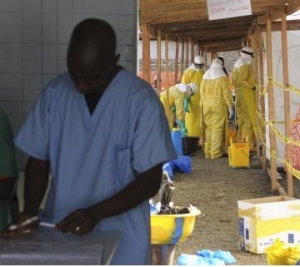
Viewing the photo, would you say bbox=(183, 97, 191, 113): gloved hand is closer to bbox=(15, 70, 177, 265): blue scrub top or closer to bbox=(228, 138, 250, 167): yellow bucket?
bbox=(228, 138, 250, 167): yellow bucket

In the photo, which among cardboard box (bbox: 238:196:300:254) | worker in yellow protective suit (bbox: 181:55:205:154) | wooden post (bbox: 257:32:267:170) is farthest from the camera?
Result: worker in yellow protective suit (bbox: 181:55:205:154)

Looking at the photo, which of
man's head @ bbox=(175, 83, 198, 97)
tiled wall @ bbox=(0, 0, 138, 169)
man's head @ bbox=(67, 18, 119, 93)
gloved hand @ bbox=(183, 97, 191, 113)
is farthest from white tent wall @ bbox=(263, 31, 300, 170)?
man's head @ bbox=(67, 18, 119, 93)

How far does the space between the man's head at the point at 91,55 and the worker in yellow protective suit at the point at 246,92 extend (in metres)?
9.92

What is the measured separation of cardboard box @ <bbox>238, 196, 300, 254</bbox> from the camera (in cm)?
584

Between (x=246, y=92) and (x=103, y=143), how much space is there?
9.95m

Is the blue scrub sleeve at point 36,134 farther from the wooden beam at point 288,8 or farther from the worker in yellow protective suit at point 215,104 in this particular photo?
the worker in yellow protective suit at point 215,104

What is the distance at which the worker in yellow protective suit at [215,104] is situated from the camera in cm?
1288

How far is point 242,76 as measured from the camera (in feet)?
40.4

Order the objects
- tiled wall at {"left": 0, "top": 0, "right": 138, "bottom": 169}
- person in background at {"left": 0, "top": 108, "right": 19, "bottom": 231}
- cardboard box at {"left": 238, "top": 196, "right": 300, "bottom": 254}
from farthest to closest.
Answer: cardboard box at {"left": 238, "top": 196, "right": 300, "bottom": 254} → tiled wall at {"left": 0, "top": 0, "right": 138, "bottom": 169} → person in background at {"left": 0, "top": 108, "right": 19, "bottom": 231}

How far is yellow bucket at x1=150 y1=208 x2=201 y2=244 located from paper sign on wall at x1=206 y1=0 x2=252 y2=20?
2204 millimetres

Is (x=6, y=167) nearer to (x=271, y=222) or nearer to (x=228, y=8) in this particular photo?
(x=271, y=222)

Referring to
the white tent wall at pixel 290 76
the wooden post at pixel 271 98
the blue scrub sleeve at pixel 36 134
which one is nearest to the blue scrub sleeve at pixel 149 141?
the blue scrub sleeve at pixel 36 134

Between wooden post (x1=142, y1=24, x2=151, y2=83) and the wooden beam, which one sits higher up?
the wooden beam

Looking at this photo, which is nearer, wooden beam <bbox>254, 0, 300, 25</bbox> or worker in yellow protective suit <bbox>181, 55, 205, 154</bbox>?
wooden beam <bbox>254, 0, 300, 25</bbox>
